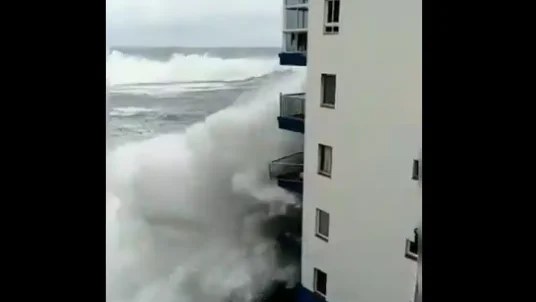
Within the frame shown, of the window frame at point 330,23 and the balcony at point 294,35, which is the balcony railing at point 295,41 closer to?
the balcony at point 294,35

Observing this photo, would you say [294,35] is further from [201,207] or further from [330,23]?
[201,207]

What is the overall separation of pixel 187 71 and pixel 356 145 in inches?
23.6

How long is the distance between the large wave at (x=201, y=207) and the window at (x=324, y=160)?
0.15 m

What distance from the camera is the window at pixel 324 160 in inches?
81.7

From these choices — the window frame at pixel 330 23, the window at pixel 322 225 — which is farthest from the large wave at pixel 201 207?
the window frame at pixel 330 23

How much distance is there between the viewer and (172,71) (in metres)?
2.01

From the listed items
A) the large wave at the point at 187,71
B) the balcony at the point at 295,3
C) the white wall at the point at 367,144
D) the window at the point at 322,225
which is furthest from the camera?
the window at the point at 322,225

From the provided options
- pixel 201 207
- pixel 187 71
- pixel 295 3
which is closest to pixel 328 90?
pixel 295 3

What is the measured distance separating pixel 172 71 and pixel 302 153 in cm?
56

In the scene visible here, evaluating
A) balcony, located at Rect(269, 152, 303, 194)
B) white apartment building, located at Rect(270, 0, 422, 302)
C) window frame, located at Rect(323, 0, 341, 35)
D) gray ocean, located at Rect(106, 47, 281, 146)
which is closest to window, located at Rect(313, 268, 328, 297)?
white apartment building, located at Rect(270, 0, 422, 302)

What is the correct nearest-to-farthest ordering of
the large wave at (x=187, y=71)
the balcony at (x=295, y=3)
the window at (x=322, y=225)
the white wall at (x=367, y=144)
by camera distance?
the white wall at (x=367, y=144) → the large wave at (x=187, y=71) → the balcony at (x=295, y=3) → the window at (x=322, y=225)

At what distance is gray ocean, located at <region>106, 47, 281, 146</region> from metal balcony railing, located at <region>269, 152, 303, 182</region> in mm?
294
